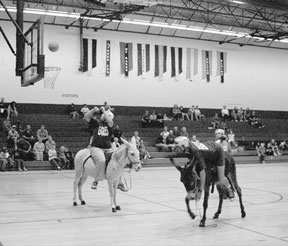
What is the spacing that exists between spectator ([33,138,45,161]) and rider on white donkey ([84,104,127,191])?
12659 millimetres

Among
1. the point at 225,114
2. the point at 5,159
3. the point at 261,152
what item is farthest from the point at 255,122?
the point at 5,159

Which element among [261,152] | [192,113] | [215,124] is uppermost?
[192,113]

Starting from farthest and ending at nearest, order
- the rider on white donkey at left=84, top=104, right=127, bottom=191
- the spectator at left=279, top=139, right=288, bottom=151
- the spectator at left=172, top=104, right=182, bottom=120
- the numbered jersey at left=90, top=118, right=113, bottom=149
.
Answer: the spectator at left=172, top=104, right=182, bottom=120 < the spectator at left=279, top=139, right=288, bottom=151 < the numbered jersey at left=90, top=118, right=113, bottom=149 < the rider on white donkey at left=84, top=104, right=127, bottom=191

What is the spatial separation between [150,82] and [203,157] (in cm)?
2507

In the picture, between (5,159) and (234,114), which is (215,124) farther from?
(5,159)

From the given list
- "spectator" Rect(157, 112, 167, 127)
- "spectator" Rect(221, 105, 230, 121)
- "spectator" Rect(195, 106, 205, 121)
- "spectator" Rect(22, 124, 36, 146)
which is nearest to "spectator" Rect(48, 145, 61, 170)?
"spectator" Rect(22, 124, 36, 146)

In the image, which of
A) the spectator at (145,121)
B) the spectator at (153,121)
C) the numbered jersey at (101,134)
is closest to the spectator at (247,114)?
the spectator at (153,121)

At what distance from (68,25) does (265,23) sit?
14.4m

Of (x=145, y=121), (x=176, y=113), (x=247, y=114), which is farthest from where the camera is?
(x=247, y=114)

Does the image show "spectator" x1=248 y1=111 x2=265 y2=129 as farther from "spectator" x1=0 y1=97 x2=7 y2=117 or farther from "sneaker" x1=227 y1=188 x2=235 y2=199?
"sneaker" x1=227 y1=188 x2=235 y2=199

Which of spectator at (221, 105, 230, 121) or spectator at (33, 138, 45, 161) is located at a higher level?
spectator at (221, 105, 230, 121)

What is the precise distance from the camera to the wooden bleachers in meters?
26.4

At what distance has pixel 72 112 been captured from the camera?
29.5 metres

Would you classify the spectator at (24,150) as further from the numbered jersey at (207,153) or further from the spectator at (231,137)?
the numbered jersey at (207,153)
